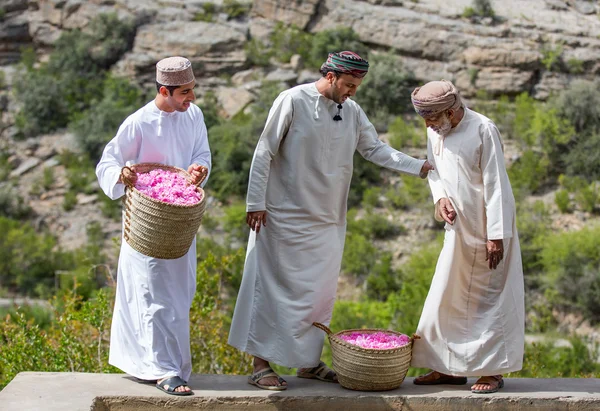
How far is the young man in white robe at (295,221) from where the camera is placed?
467 centimetres

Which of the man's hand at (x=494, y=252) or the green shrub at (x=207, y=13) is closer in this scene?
the man's hand at (x=494, y=252)

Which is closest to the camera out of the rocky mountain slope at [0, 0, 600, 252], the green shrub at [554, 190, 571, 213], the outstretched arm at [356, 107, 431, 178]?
the outstretched arm at [356, 107, 431, 178]

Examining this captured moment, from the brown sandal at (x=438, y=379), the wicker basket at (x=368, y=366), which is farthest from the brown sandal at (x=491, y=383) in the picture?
the wicker basket at (x=368, y=366)

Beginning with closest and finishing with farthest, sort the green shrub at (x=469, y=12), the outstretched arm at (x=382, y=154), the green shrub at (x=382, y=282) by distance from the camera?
the outstretched arm at (x=382, y=154) < the green shrub at (x=382, y=282) < the green shrub at (x=469, y=12)

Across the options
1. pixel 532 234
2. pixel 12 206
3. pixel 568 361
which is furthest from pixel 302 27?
pixel 568 361

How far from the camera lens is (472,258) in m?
4.62

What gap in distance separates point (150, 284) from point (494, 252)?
5.66ft

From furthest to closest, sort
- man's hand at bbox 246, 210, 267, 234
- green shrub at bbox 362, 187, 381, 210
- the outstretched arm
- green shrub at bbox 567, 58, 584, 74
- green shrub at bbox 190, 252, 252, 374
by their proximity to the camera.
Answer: green shrub at bbox 567, 58, 584, 74, green shrub at bbox 362, 187, 381, 210, green shrub at bbox 190, 252, 252, 374, the outstretched arm, man's hand at bbox 246, 210, 267, 234

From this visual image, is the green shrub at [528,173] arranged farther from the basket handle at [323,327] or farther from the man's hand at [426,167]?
the basket handle at [323,327]

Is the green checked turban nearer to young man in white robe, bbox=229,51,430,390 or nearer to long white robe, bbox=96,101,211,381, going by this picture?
young man in white robe, bbox=229,51,430,390

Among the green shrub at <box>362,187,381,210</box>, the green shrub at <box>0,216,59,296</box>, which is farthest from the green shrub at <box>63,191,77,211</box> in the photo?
the green shrub at <box>362,187,381,210</box>

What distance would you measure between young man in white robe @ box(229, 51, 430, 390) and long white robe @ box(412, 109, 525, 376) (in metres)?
0.25

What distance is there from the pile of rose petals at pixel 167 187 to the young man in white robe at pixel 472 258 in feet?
3.96

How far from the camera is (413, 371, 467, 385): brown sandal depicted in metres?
4.79
